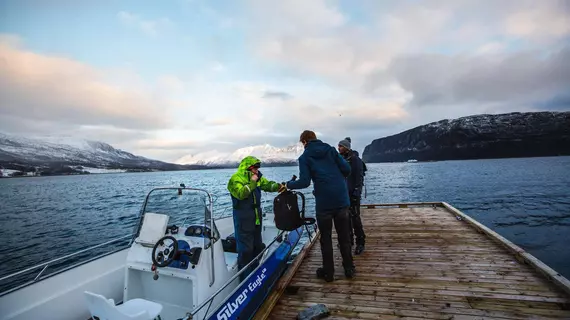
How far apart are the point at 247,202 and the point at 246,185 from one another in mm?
374

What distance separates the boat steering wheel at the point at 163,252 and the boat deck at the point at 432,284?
1.59 metres

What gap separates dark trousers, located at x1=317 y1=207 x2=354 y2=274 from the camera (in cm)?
457

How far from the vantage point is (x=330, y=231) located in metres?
4.73

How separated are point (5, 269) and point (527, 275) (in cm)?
1739

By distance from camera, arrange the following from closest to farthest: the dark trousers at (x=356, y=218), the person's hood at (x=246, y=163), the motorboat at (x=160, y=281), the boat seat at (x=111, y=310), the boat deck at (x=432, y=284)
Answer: the boat seat at (x=111, y=310), the boat deck at (x=432, y=284), the motorboat at (x=160, y=281), the person's hood at (x=246, y=163), the dark trousers at (x=356, y=218)

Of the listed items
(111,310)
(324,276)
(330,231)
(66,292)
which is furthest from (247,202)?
(66,292)

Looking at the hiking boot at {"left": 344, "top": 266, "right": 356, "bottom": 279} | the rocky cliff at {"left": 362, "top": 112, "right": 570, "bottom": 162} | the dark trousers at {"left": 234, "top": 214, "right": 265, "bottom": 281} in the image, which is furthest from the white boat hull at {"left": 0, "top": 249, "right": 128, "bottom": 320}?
the rocky cliff at {"left": 362, "top": 112, "right": 570, "bottom": 162}

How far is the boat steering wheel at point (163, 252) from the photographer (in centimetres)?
397

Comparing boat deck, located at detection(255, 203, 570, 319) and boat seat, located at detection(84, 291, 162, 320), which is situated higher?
boat seat, located at detection(84, 291, 162, 320)

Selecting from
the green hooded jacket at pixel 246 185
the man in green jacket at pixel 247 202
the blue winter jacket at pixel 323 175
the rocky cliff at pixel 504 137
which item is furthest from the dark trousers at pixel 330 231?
the rocky cliff at pixel 504 137

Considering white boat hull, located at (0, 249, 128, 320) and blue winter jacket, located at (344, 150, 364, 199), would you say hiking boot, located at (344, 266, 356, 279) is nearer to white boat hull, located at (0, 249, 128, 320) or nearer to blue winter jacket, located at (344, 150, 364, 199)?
blue winter jacket, located at (344, 150, 364, 199)

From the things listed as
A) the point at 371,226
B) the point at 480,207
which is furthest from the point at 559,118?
the point at 371,226

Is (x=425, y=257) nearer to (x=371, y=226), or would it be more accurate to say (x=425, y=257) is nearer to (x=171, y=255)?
(x=371, y=226)

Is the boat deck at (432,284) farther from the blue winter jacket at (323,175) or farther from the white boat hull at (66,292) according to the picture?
the white boat hull at (66,292)
